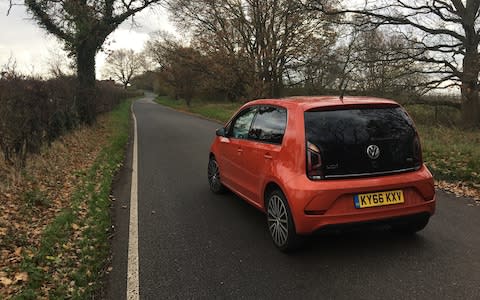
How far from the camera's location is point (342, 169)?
3967 millimetres

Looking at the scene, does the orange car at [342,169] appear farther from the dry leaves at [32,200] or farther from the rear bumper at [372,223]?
the dry leaves at [32,200]

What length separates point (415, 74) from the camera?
61.1 feet

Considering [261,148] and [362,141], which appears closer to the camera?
[362,141]

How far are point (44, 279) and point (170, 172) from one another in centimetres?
494

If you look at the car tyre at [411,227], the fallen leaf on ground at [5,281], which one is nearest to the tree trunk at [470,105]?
the car tyre at [411,227]

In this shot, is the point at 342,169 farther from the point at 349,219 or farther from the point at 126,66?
the point at 126,66

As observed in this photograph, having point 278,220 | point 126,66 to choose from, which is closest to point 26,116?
point 278,220

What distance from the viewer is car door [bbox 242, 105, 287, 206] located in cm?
455

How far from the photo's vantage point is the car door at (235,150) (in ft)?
18.0

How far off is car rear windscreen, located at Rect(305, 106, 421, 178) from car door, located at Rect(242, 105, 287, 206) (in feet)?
1.71

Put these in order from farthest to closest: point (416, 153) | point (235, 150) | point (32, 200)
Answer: point (32, 200) → point (235, 150) → point (416, 153)

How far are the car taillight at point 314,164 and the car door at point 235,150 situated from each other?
144 centimetres

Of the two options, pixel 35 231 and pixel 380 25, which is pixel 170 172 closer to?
pixel 35 231

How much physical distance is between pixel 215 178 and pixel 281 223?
8.53ft
